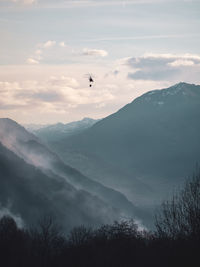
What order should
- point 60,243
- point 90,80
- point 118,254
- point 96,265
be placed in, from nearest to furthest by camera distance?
1. point 96,265
2. point 118,254
3. point 90,80
4. point 60,243

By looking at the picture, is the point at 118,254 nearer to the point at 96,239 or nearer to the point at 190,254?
the point at 96,239

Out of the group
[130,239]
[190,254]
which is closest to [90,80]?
[130,239]

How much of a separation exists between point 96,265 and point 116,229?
43.5 meters

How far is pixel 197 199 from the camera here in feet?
284

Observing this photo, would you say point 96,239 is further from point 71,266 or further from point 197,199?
point 197,199

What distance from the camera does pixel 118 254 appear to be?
10888cm

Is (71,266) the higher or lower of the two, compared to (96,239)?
lower

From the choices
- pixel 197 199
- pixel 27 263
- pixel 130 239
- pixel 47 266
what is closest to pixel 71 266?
pixel 47 266

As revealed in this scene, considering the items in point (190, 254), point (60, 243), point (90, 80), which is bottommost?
point (190, 254)

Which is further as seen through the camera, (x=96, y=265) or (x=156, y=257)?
(x=96, y=265)

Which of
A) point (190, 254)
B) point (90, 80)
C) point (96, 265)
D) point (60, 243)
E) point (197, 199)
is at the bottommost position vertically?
point (190, 254)

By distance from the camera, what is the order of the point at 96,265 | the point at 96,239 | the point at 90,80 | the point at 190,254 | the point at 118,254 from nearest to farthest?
the point at 190,254 → the point at 96,265 → the point at 118,254 → the point at 90,80 → the point at 96,239

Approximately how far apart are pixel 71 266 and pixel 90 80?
149 ft

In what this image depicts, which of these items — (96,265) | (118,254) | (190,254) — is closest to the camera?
(190,254)
